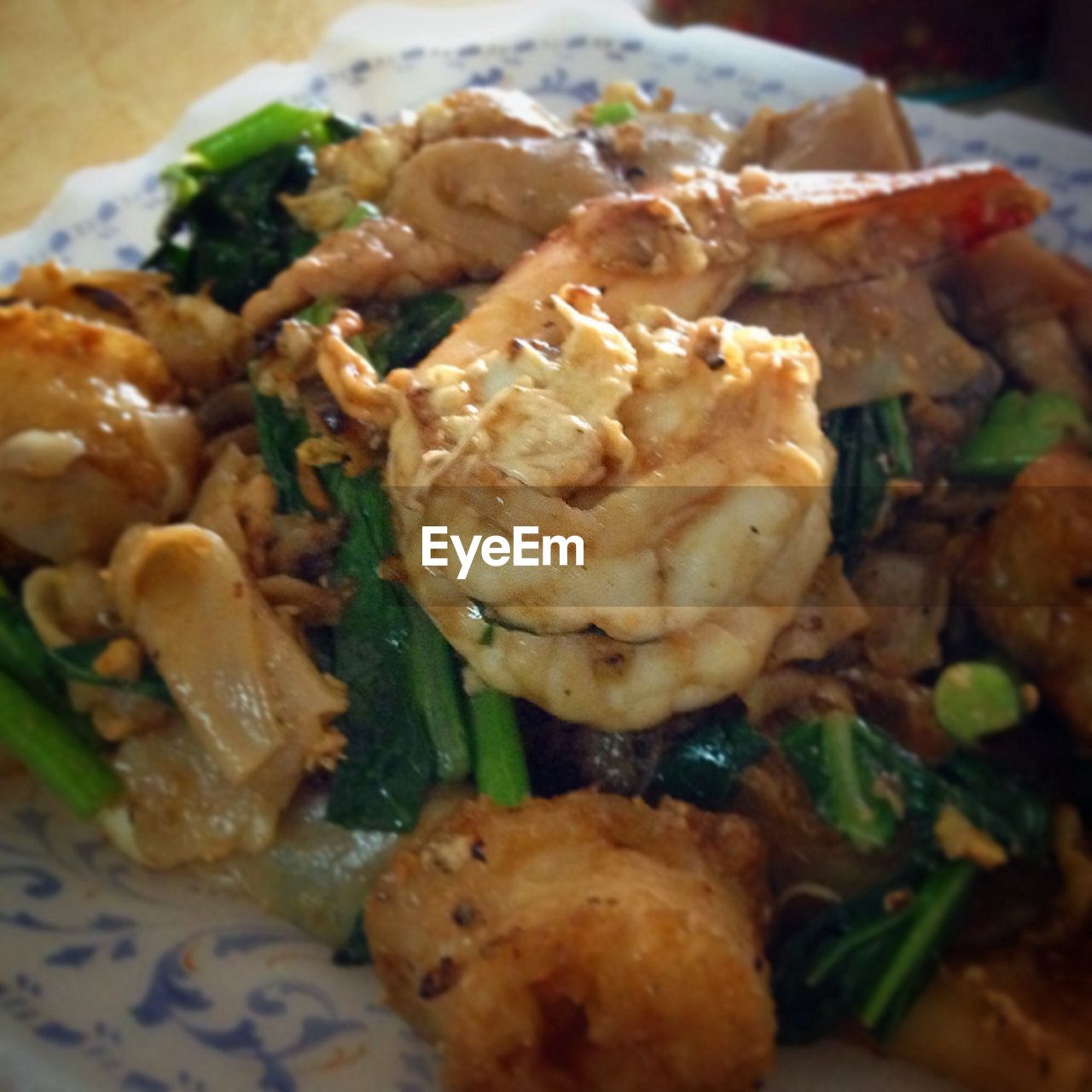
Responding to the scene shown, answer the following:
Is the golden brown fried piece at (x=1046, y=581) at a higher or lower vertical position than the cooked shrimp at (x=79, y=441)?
lower

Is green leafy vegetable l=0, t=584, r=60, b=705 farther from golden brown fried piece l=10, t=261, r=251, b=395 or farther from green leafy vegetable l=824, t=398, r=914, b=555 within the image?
green leafy vegetable l=824, t=398, r=914, b=555

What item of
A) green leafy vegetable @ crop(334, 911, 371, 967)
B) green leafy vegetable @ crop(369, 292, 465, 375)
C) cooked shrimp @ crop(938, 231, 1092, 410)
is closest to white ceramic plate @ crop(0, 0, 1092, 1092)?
green leafy vegetable @ crop(334, 911, 371, 967)

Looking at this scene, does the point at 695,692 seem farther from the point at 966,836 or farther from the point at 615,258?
the point at 615,258

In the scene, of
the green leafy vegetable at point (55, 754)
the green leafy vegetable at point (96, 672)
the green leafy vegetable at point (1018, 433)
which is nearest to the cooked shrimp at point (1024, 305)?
the green leafy vegetable at point (1018, 433)

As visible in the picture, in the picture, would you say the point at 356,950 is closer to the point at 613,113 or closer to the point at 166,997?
the point at 166,997

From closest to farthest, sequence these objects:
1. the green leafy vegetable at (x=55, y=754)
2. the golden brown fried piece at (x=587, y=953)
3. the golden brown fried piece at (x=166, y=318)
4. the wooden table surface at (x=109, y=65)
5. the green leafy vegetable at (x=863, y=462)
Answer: the golden brown fried piece at (x=587, y=953), the green leafy vegetable at (x=55, y=754), the green leafy vegetable at (x=863, y=462), the golden brown fried piece at (x=166, y=318), the wooden table surface at (x=109, y=65)

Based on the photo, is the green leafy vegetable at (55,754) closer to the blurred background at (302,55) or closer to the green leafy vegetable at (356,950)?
the green leafy vegetable at (356,950)

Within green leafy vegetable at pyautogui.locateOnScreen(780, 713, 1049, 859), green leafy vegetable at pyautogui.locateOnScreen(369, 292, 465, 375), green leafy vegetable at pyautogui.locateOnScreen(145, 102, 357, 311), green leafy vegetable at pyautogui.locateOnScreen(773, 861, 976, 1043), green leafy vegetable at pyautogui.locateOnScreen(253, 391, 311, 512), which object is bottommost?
green leafy vegetable at pyautogui.locateOnScreen(773, 861, 976, 1043)
